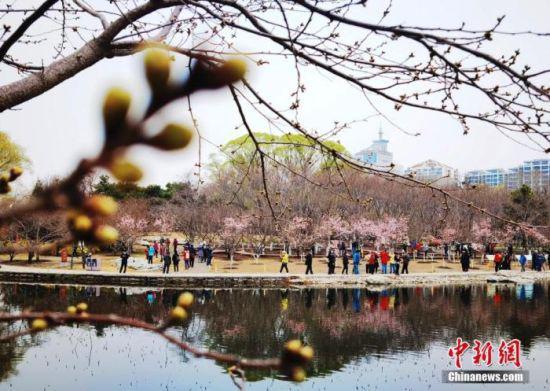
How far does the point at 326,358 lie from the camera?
10820 mm

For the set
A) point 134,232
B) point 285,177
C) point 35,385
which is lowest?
point 35,385

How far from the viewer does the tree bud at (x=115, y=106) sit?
469 mm

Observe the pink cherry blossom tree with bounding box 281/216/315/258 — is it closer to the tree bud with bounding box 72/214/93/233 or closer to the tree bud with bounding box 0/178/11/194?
the tree bud with bounding box 0/178/11/194

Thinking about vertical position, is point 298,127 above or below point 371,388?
above

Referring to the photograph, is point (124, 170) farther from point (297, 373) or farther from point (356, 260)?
point (356, 260)

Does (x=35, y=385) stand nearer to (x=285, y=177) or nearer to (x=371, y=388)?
(x=371, y=388)

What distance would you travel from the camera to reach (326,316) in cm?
1470

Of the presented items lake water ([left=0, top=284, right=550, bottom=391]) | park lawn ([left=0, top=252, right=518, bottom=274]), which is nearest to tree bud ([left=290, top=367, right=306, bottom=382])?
lake water ([left=0, top=284, right=550, bottom=391])

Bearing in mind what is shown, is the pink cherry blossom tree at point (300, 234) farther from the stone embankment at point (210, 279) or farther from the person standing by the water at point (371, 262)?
the stone embankment at point (210, 279)

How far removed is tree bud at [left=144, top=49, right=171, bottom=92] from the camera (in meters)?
0.47

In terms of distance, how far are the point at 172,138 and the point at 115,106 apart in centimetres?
6

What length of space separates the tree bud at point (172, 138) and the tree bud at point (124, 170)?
0.10 feet

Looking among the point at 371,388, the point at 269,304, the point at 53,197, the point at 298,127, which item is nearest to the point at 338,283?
the point at 269,304

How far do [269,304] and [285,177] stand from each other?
769 inches
